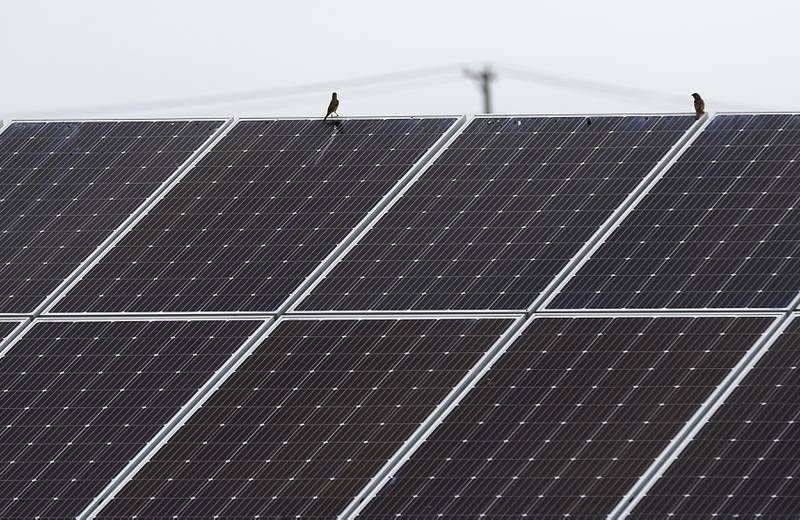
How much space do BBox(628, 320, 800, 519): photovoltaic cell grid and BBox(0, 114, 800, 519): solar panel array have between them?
0.04 meters

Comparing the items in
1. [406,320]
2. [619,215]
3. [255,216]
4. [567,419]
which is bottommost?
[567,419]

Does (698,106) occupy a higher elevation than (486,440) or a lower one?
higher

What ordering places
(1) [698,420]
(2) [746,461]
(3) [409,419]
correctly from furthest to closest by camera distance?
(3) [409,419] < (1) [698,420] < (2) [746,461]

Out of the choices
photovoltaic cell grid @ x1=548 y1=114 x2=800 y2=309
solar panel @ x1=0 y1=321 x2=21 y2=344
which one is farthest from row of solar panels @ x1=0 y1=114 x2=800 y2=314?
solar panel @ x1=0 y1=321 x2=21 y2=344

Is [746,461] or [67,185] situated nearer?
[746,461]

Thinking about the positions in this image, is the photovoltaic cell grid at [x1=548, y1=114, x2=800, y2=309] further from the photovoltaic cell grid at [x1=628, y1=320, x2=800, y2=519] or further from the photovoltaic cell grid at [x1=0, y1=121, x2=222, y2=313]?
the photovoltaic cell grid at [x1=0, y1=121, x2=222, y2=313]

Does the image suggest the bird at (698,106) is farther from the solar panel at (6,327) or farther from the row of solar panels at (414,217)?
the solar panel at (6,327)

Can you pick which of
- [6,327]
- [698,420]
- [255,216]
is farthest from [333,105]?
[698,420]

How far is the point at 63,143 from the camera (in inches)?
1453

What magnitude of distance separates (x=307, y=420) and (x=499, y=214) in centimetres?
534

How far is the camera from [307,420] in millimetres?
29109

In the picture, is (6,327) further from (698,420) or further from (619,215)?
(698,420)

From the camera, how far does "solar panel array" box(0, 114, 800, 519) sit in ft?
90.4

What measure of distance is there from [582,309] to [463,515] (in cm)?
445
